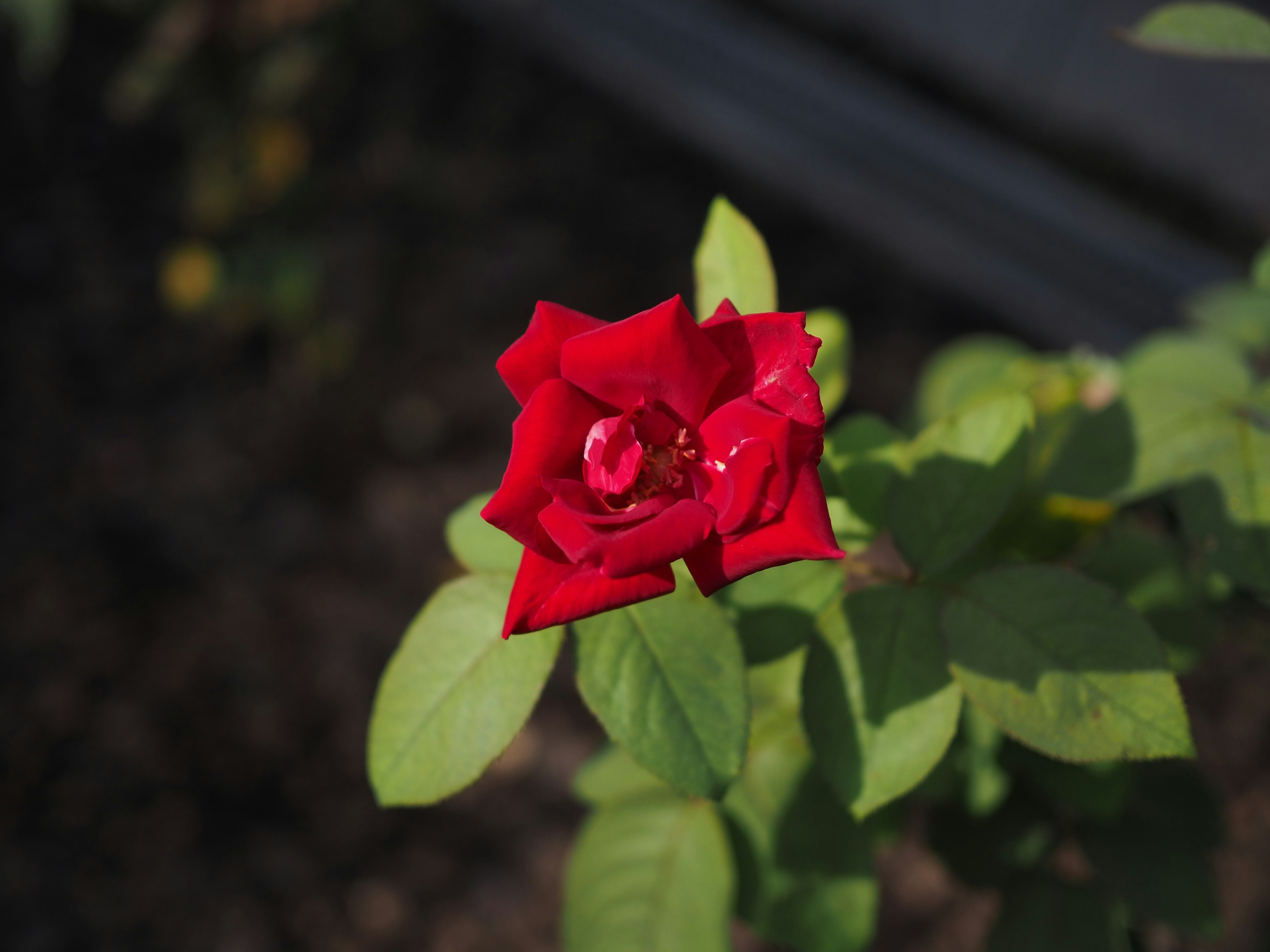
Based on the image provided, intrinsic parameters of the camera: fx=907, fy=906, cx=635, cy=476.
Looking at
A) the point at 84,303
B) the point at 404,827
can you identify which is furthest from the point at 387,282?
the point at 404,827

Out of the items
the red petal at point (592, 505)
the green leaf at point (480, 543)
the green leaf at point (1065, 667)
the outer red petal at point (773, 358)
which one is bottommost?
the green leaf at point (480, 543)

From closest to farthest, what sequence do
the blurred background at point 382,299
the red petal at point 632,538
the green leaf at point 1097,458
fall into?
the red petal at point 632,538, the green leaf at point 1097,458, the blurred background at point 382,299

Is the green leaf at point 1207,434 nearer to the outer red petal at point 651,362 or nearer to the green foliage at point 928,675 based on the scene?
the green foliage at point 928,675

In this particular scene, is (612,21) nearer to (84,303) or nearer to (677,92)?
(677,92)

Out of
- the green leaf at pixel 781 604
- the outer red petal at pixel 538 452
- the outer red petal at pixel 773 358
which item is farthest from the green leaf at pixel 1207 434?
the outer red petal at pixel 538 452

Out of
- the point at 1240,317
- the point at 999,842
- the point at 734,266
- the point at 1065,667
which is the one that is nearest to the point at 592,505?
the point at 734,266

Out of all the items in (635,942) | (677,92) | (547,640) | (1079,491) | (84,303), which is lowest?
(84,303)

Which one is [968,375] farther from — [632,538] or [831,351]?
[632,538]
